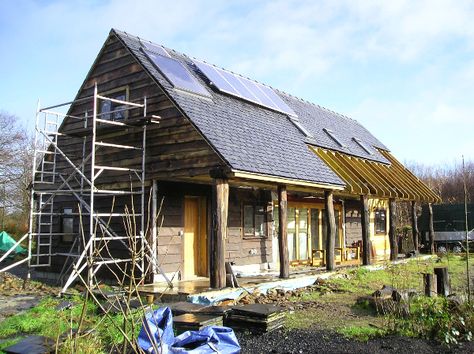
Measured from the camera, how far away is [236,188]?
14195 millimetres

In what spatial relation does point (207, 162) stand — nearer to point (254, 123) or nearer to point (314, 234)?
point (254, 123)

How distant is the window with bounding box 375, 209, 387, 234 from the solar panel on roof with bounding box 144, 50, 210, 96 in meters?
12.9

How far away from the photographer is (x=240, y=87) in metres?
15.3

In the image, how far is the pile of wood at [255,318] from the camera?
679 centimetres

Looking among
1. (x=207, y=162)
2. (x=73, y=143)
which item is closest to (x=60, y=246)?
(x=73, y=143)

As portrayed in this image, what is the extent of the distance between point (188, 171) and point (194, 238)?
2862 mm

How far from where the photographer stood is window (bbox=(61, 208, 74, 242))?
14188mm

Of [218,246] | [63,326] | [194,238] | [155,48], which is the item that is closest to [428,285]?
[218,246]

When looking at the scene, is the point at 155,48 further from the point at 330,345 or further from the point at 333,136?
the point at 330,345

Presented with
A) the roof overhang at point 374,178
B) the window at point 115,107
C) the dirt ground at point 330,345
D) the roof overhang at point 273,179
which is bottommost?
the dirt ground at point 330,345

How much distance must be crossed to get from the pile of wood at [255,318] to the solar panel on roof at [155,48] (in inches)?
359

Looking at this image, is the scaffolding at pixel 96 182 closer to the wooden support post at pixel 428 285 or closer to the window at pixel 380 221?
the wooden support post at pixel 428 285

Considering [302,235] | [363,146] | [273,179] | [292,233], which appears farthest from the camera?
[363,146]

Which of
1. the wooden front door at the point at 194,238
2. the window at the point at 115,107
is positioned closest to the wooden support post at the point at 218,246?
the wooden front door at the point at 194,238
